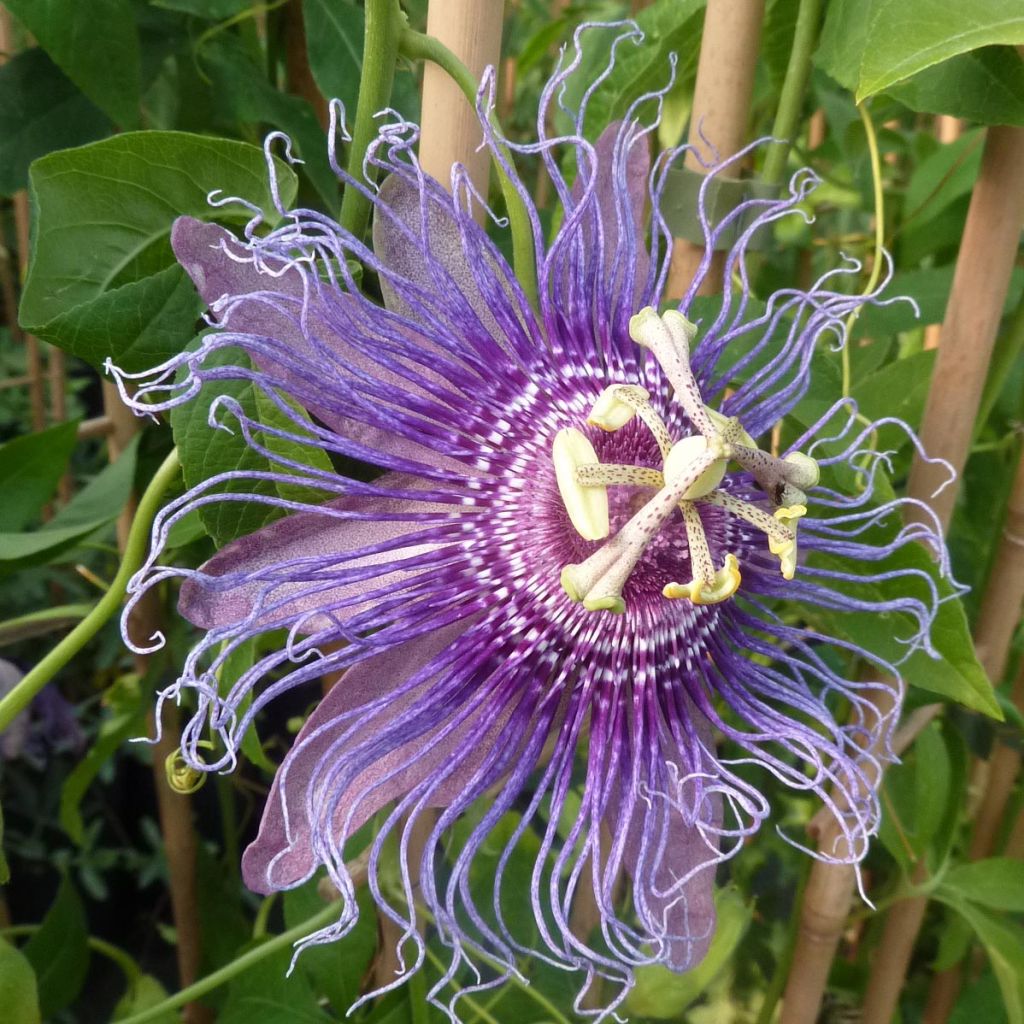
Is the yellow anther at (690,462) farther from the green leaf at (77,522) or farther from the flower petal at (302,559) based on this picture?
the green leaf at (77,522)

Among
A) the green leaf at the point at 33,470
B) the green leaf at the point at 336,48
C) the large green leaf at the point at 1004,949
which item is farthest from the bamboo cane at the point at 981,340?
the green leaf at the point at 33,470

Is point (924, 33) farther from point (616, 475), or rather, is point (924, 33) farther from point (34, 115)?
point (34, 115)

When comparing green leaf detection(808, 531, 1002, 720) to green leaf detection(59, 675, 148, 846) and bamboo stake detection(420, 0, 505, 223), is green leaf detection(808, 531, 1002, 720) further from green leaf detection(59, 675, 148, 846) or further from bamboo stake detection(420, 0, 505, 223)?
green leaf detection(59, 675, 148, 846)

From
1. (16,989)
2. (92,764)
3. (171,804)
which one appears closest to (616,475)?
(16,989)

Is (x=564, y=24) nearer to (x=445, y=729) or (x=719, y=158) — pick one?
(x=719, y=158)

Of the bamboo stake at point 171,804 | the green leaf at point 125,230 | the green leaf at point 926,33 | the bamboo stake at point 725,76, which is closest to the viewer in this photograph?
the green leaf at point 926,33

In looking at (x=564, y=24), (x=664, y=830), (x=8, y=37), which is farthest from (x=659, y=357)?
(x=564, y=24)
